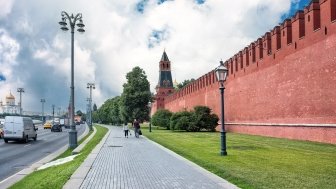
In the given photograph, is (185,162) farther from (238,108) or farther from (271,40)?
(238,108)

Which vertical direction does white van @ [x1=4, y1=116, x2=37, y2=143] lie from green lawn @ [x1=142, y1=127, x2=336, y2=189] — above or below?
above

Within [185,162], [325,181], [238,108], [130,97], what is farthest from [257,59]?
[130,97]

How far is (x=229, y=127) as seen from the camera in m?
48.1

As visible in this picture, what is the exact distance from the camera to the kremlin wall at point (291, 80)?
25.3 meters

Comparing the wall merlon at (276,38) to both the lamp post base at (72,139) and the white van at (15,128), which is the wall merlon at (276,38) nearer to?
the lamp post base at (72,139)

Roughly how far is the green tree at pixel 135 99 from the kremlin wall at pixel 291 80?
30.2m

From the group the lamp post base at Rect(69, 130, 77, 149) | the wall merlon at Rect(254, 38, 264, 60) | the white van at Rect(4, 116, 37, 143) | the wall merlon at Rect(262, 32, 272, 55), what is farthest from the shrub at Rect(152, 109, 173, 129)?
the lamp post base at Rect(69, 130, 77, 149)

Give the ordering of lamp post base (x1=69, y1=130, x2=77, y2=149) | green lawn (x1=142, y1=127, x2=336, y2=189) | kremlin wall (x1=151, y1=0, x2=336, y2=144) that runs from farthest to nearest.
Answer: lamp post base (x1=69, y1=130, x2=77, y2=149) → kremlin wall (x1=151, y1=0, x2=336, y2=144) → green lawn (x1=142, y1=127, x2=336, y2=189)

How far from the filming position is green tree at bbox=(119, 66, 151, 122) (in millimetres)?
75688

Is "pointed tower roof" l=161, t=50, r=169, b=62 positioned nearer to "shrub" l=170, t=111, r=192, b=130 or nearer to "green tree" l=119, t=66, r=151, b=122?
"green tree" l=119, t=66, r=151, b=122

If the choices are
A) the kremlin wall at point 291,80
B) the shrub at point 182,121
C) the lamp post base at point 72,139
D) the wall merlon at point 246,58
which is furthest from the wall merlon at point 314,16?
the shrub at point 182,121

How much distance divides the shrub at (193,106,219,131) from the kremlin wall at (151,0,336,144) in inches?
144

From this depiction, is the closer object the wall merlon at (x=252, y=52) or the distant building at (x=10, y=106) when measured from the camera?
the wall merlon at (x=252, y=52)

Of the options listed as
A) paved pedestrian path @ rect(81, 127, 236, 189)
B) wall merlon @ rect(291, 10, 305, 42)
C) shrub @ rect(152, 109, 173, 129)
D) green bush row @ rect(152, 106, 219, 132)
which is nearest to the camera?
paved pedestrian path @ rect(81, 127, 236, 189)
